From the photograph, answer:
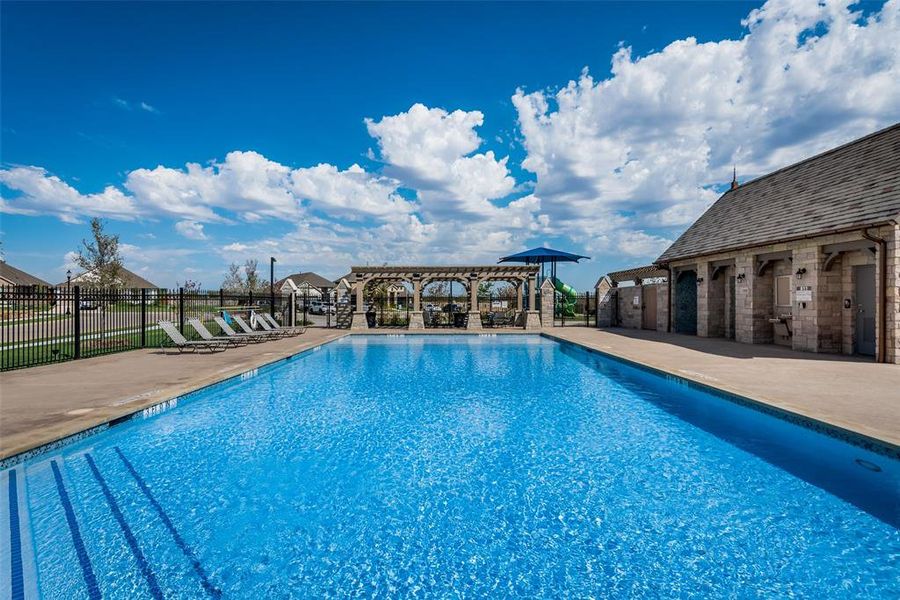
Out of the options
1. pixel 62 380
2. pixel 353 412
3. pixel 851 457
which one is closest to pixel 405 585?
pixel 353 412

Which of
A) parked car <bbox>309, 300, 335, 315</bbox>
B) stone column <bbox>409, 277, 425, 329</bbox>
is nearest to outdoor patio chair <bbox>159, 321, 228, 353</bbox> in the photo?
stone column <bbox>409, 277, 425, 329</bbox>

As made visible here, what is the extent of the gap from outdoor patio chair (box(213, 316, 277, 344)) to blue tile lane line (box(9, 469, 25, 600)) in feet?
36.1

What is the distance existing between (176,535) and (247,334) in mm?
12510

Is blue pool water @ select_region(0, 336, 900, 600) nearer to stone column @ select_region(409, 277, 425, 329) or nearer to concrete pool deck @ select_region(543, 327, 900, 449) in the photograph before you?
concrete pool deck @ select_region(543, 327, 900, 449)

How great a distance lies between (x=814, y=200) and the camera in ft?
42.7

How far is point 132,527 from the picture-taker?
3.61 m

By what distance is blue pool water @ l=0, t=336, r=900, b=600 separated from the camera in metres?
2.97

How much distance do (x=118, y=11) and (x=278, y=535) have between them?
1435 cm

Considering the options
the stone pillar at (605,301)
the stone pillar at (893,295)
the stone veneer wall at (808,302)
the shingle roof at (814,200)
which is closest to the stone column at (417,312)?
the stone pillar at (605,301)

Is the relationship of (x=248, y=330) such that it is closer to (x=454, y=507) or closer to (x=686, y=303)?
(x=454, y=507)

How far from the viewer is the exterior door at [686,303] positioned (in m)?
18.3

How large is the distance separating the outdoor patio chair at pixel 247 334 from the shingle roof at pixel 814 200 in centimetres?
1723

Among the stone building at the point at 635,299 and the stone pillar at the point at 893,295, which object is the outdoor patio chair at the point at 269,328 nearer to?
the stone building at the point at 635,299

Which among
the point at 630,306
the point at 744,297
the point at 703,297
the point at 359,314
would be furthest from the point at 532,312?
the point at 744,297
